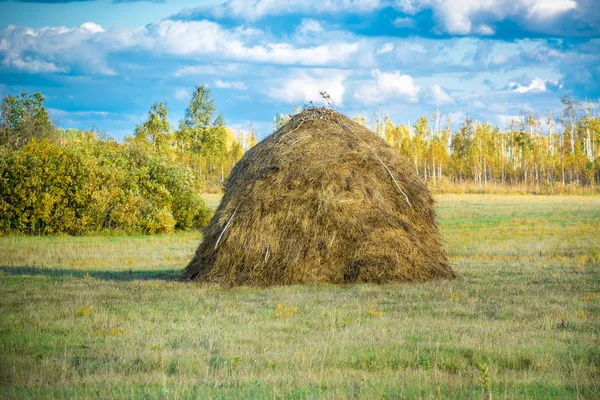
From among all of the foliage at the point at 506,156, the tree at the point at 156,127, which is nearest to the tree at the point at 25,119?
the tree at the point at 156,127

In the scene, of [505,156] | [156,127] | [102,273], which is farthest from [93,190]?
[505,156]

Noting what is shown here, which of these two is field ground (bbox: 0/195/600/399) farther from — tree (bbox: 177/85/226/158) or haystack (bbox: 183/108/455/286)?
tree (bbox: 177/85/226/158)

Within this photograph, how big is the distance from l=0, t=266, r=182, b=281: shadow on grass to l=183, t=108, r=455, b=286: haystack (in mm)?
1528

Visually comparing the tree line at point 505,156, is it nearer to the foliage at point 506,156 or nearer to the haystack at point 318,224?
the foliage at point 506,156

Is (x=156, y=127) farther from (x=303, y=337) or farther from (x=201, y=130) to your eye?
(x=303, y=337)

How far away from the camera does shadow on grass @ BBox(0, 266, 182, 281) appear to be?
648 inches

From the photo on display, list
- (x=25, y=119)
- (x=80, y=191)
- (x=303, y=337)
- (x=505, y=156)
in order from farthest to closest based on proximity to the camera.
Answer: (x=505, y=156) < (x=25, y=119) < (x=80, y=191) < (x=303, y=337)

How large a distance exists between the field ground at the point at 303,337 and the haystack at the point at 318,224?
0.64 metres

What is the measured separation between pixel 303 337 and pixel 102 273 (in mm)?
9793

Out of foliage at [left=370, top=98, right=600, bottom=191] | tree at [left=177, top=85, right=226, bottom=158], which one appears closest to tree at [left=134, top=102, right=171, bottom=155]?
tree at [left=177, top=85, right=226, bottom=158]

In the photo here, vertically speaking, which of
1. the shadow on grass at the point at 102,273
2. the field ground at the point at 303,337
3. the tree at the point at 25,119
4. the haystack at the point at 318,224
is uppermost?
the tree at the point at 25,119

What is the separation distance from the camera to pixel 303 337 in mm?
9398

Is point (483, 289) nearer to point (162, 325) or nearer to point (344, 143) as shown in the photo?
point (344, 143)

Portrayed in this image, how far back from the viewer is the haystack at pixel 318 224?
14.8 meters
